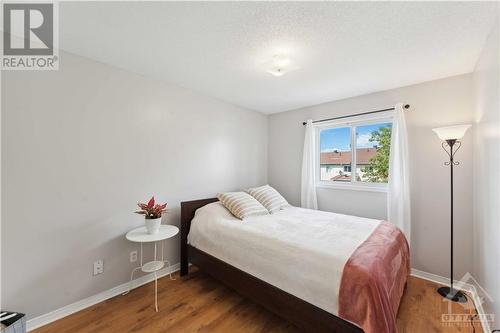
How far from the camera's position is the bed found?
4.21ft

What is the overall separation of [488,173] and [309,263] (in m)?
1.67

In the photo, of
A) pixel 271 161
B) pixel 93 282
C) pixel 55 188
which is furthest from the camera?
pixel 271 161

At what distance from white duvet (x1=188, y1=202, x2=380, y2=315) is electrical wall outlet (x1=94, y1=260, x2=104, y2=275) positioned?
0.88m

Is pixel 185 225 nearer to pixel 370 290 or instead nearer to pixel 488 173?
pixel 370 290

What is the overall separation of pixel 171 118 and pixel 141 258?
5.54 ft

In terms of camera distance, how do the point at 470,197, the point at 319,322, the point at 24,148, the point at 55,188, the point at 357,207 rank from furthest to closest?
the point at 357,207, the point at 470,197, the point at 55,188, the point at 24,148, the point at 319,322

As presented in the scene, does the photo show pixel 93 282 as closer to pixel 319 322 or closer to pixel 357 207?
pixel 319 322

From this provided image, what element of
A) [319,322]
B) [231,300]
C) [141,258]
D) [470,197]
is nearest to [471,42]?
[470,197]

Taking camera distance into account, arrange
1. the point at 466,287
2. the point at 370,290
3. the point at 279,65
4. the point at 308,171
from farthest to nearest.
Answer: the point at 308,171, the point at 466,287, the point at 279,65, the point at 370,290

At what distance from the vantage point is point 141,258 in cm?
230

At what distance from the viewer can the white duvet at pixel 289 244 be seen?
4.69ft

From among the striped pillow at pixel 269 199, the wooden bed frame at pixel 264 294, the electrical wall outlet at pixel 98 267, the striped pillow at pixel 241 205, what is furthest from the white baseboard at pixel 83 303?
the striped pillow at pixel 269 199

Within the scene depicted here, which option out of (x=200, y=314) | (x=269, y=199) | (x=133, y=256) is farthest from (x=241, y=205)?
(x=133, y=256)

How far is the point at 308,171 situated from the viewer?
3.37 meters
